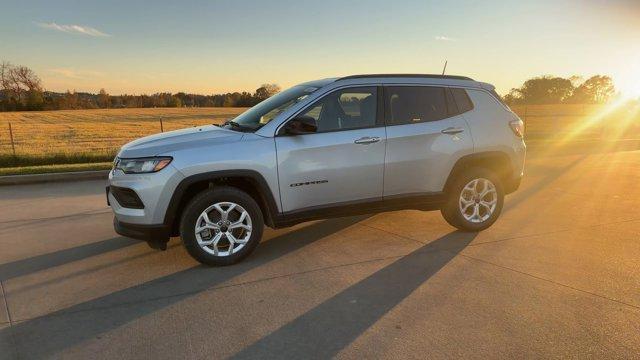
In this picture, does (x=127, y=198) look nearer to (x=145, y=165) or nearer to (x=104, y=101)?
(x=145, y=165)

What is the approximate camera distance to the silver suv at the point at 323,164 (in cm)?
427

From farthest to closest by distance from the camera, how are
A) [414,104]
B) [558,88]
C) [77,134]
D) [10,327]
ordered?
1. [558,88]
2. [77,134]
3. [414,104]
4. [10,327]

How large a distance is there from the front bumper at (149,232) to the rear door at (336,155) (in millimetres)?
1142

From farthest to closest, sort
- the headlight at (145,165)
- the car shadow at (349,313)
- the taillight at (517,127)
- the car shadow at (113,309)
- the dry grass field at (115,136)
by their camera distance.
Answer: the dry grass field at (115,136)
the taillight at (517,127)
the headlight at (145,165)
the car shadow at (113,309)
the car shadow at (349,313)

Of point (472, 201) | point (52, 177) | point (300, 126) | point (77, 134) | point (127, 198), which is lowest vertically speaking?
point (77, 134)

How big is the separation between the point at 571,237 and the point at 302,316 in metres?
3.53

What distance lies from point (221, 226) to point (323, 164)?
115cm

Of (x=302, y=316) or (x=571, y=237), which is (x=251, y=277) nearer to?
(x=302, y=316)

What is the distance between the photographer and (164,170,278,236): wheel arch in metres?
4.23

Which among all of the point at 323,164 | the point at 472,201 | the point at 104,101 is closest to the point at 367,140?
the point at 323,164

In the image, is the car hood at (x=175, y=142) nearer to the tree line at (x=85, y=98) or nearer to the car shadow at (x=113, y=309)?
the car shadow at (x=113, y=309)

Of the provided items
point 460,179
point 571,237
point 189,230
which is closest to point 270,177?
point 189,230

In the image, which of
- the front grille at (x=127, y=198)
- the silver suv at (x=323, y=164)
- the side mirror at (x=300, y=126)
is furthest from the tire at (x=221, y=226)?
the side mirror at (x=300, y=126)

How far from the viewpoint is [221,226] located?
444 cm
